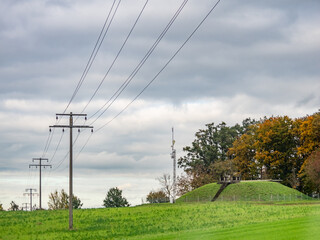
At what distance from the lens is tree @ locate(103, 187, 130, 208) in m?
130

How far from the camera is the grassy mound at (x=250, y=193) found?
77.9m

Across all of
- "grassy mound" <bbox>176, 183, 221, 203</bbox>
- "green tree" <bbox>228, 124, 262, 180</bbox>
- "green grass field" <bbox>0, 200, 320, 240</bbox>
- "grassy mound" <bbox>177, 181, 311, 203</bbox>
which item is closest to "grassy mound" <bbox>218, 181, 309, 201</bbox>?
"grassy mound" <bbox>177, 181, 311, 203</bbox>

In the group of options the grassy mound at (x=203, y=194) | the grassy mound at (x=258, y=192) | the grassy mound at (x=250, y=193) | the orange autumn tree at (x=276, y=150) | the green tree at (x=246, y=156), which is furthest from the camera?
the green tree at (x=246, y=156)

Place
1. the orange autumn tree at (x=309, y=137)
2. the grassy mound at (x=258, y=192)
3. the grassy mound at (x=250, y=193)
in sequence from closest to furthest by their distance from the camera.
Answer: the grassy mound at (x=258, y=192) → the grassy mound at (x=250, y=193) → the orange autumn tree at (x=309, y=137)

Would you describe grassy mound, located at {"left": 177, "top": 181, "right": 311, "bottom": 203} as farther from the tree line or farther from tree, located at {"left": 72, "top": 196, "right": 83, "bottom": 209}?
tree, located at {"left": 72, "top": 196, "right": 83, "bottom": 209}

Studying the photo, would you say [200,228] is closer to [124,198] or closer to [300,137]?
[300,137]

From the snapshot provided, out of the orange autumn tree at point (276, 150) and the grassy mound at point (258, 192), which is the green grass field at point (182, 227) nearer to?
the grassy mound at point (258, 192)

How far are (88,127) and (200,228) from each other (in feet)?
46.6

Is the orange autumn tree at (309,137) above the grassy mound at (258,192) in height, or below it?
above

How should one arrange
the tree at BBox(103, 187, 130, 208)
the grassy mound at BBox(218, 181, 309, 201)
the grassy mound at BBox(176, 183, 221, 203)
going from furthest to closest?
the tree at BBox(103, 187, 130, 208), the grassy mound at BBox(176, 183, 221, 203), the grassy mound at BBox(218, 181, 309, 201)

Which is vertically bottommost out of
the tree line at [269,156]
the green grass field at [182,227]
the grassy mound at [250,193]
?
the green grass field at [182,227]

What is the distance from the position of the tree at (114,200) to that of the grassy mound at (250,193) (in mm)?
45082

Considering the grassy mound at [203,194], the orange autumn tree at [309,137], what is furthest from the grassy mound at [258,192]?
the orange autumn tree at [309,137]

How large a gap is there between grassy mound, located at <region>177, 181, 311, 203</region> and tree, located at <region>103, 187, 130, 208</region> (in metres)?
45.1
